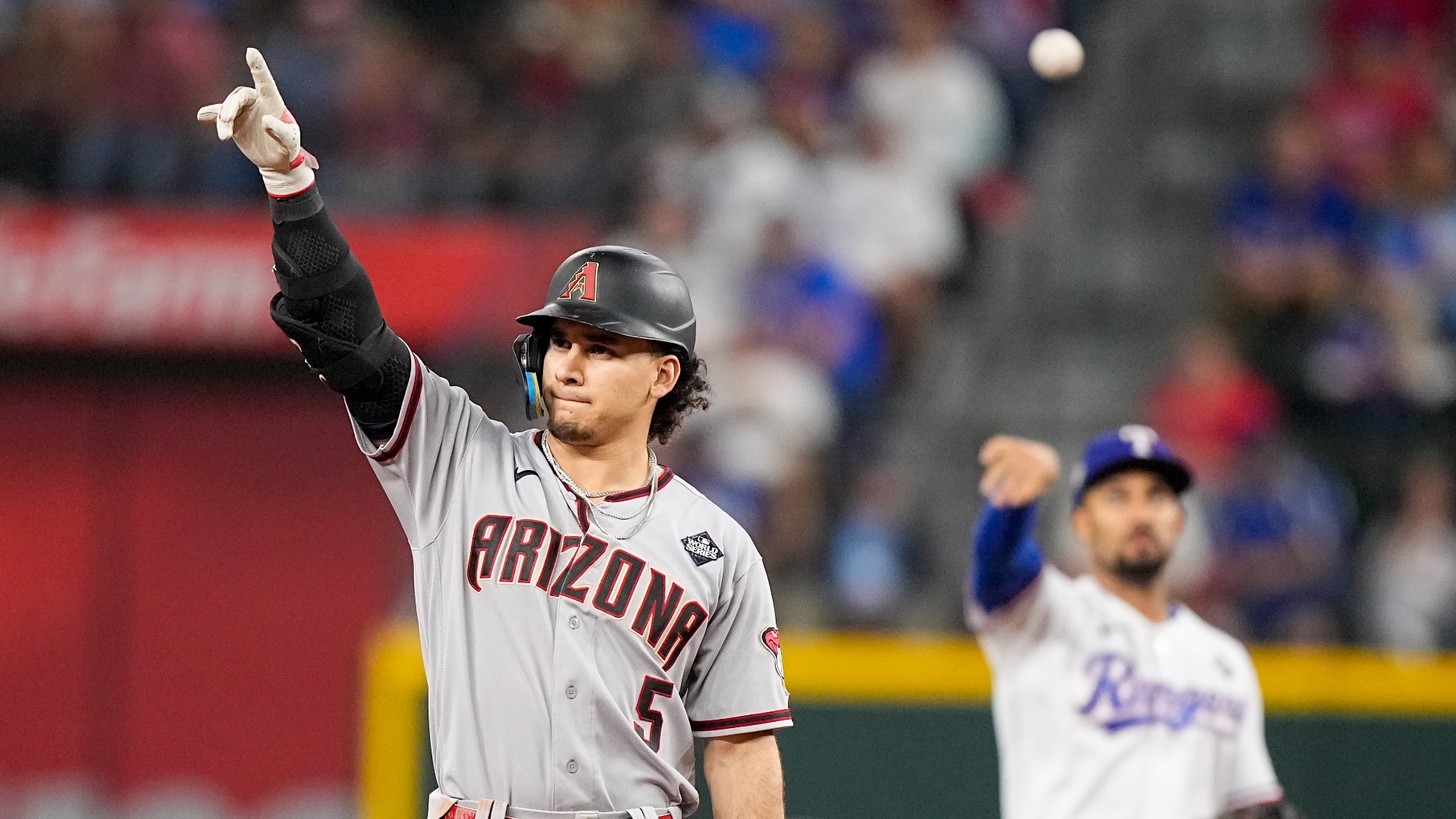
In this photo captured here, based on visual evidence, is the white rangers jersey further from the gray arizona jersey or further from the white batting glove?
the white batting glove

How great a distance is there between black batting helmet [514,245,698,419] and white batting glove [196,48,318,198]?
516 millimetres

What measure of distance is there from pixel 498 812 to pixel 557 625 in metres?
0.35

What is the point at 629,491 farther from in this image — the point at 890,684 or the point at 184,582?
the point at 184,582

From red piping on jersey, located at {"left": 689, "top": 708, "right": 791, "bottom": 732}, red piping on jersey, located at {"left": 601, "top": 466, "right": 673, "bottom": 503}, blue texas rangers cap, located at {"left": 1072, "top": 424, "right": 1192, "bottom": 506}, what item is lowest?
red piping on jersey, located at {"left": 689, "top": 708, "right": 791, "bottom": 732}

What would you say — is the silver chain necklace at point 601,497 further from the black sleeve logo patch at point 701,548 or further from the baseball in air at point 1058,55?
the baseball in air at point 1058,55

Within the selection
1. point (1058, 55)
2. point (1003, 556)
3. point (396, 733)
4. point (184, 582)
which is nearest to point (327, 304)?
point (1003, 556)

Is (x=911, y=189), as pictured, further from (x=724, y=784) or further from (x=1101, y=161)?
(x=724, y=784)

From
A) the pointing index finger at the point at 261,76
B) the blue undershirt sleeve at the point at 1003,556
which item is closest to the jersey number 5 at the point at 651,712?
the pointing index finger at the point at 261,76

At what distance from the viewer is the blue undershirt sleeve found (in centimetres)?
465

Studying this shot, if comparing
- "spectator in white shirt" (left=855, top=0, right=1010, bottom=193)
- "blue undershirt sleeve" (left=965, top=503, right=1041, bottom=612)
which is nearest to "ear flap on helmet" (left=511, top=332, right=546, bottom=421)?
"blue undershirt sleeve" (left=965, top=503, right=1041, bottom=612)

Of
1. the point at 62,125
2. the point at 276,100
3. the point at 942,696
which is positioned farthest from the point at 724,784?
the point at 62,125

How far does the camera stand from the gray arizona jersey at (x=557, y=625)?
132 inches

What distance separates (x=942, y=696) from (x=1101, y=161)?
15.0 ft

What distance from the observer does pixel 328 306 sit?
3.24m
